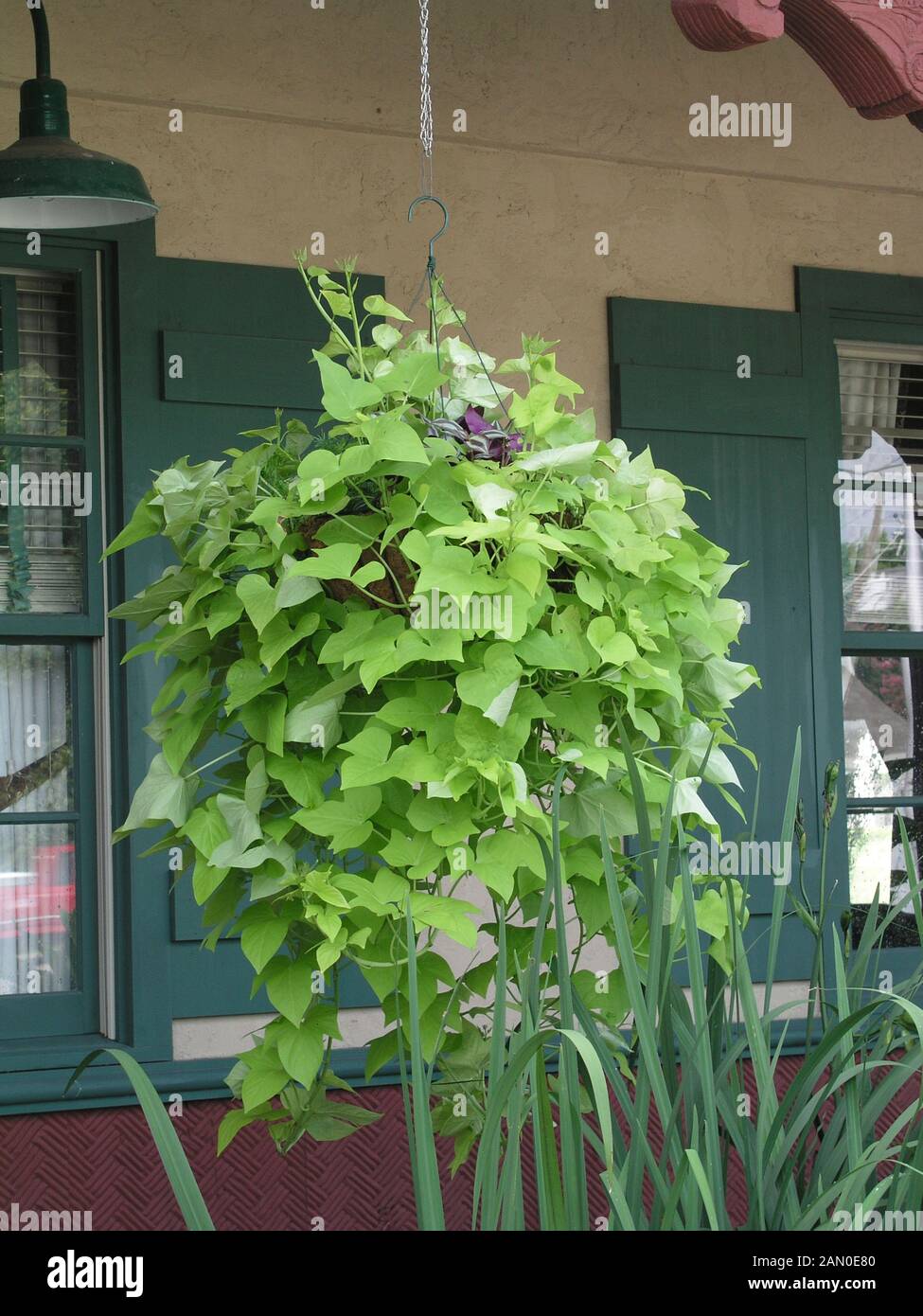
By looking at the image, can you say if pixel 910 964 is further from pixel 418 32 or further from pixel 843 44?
pixel 418 32

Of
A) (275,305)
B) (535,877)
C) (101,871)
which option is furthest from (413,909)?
(275,305)

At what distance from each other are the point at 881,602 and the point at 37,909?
9.00 ft

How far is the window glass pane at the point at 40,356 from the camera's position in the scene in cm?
372

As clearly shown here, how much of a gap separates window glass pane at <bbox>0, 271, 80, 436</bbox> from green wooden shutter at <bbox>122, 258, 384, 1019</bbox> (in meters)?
0.20

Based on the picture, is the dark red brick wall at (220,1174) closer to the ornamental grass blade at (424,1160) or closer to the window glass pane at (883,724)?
the window glass pane at (883,724)

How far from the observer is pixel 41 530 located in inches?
146

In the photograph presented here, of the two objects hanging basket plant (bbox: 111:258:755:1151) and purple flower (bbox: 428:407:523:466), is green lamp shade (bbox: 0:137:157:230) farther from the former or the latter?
purple flower (bbox: 428:407:523:466)

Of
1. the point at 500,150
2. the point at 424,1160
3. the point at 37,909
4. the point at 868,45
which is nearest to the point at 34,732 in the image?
the point at 37,909

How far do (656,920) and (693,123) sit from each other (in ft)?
12.3

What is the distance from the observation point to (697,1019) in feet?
3.96

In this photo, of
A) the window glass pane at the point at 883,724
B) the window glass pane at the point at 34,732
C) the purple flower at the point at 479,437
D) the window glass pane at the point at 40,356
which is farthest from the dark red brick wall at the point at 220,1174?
the purple flower at the point at 479,437

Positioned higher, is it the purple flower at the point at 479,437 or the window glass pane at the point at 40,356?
the window glass pane at the point at 40,356

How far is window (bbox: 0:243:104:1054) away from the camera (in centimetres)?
368

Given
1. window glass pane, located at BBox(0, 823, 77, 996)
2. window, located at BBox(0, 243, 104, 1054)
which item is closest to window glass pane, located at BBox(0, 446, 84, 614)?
window, located at BBox(0, 243, 104, 1054)
